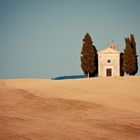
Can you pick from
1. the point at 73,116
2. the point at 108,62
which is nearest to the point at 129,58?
the point at 108,62

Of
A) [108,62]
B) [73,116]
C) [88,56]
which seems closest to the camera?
[73,116]

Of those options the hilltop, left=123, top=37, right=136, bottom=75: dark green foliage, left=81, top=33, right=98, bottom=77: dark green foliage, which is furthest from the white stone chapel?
the hilltop

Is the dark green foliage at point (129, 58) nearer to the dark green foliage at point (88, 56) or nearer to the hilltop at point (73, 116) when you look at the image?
the dark green foliage at point (88, 56)

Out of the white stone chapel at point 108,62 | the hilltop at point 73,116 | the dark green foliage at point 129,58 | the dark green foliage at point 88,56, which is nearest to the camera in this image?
the hilltop at point 73,116

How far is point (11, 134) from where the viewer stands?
10500mm

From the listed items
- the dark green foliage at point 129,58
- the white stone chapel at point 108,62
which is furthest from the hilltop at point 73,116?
the white stone chapel at point 108,62

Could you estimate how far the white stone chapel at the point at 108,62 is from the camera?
198 feet

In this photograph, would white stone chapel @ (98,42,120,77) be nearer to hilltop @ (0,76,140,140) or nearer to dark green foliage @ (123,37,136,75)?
dark green foliage @ (123,37,136,75)

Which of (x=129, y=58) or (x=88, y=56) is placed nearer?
(x=129, y=58)

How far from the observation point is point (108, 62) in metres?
61.3

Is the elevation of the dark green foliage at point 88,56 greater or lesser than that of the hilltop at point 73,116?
greater

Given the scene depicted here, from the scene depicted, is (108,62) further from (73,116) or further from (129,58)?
(73,116)

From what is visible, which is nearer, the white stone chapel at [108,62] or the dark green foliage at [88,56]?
the dark green foliage at [88,56]

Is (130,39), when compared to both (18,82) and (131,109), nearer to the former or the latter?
(18,82)
